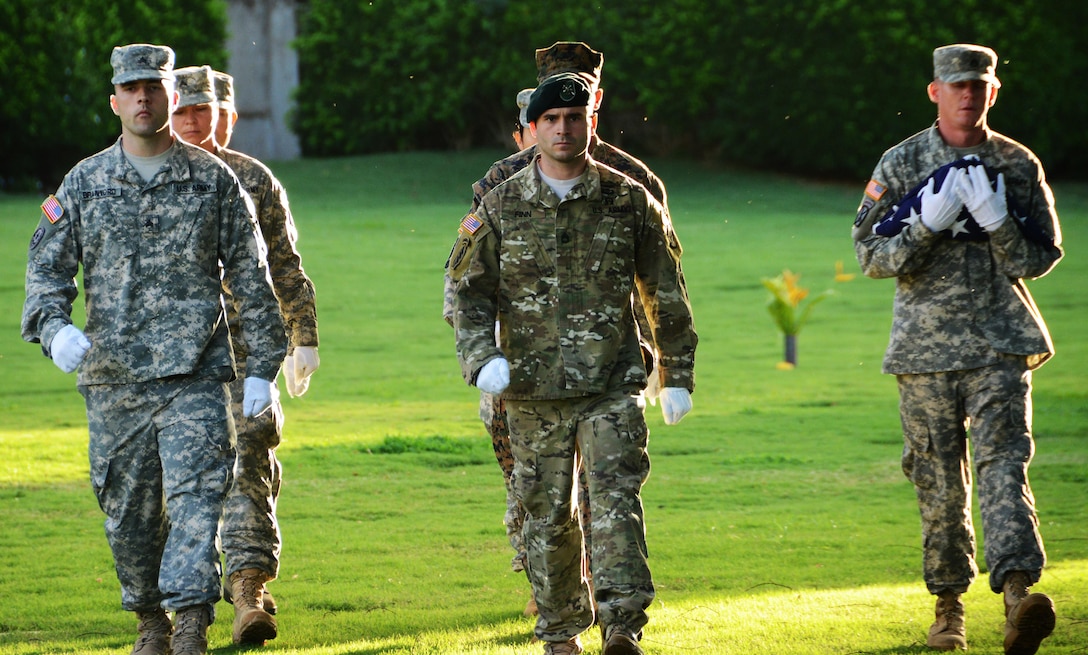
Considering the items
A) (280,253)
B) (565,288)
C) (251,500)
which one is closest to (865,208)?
(565,288)

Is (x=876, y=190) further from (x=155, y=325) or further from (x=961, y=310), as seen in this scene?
(x=155, y=325)

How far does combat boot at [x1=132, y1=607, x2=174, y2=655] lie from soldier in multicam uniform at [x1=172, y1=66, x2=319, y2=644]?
0.73 meters

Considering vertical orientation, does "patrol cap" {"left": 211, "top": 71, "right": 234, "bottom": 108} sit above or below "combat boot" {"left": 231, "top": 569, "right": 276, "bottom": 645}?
above

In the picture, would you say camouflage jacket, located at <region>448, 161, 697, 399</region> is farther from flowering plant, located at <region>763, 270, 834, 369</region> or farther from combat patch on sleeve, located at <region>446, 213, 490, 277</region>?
flowering plant, located at <region>763, 270, 834, 369</region>

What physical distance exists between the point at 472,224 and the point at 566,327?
0.45 metres

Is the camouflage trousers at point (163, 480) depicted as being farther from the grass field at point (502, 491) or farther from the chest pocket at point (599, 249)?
the chest pocket at point (599, 249)

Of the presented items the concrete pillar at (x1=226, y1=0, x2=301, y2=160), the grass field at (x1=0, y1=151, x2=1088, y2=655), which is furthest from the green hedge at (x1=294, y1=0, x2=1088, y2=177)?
the grass field at (x1=0, y1=151, x2=1088, y2=655)

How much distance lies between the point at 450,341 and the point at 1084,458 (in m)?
6.91

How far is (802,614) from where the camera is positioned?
6.14 m

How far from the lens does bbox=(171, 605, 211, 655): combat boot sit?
4941mm

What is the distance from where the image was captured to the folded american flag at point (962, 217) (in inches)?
225

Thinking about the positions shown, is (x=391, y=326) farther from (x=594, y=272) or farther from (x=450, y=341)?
(x=594, y=272)

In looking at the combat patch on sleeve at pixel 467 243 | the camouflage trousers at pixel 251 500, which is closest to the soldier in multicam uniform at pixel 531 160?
the combat patch on sleeve at pixel 467 243

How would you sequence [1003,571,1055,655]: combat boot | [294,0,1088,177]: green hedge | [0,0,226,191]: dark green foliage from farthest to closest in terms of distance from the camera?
1. [294,0,1088,177]: green hedge
2. [0,0,226,191]: dark green foliage
3. [1003,571,1055,655]: combat boot
